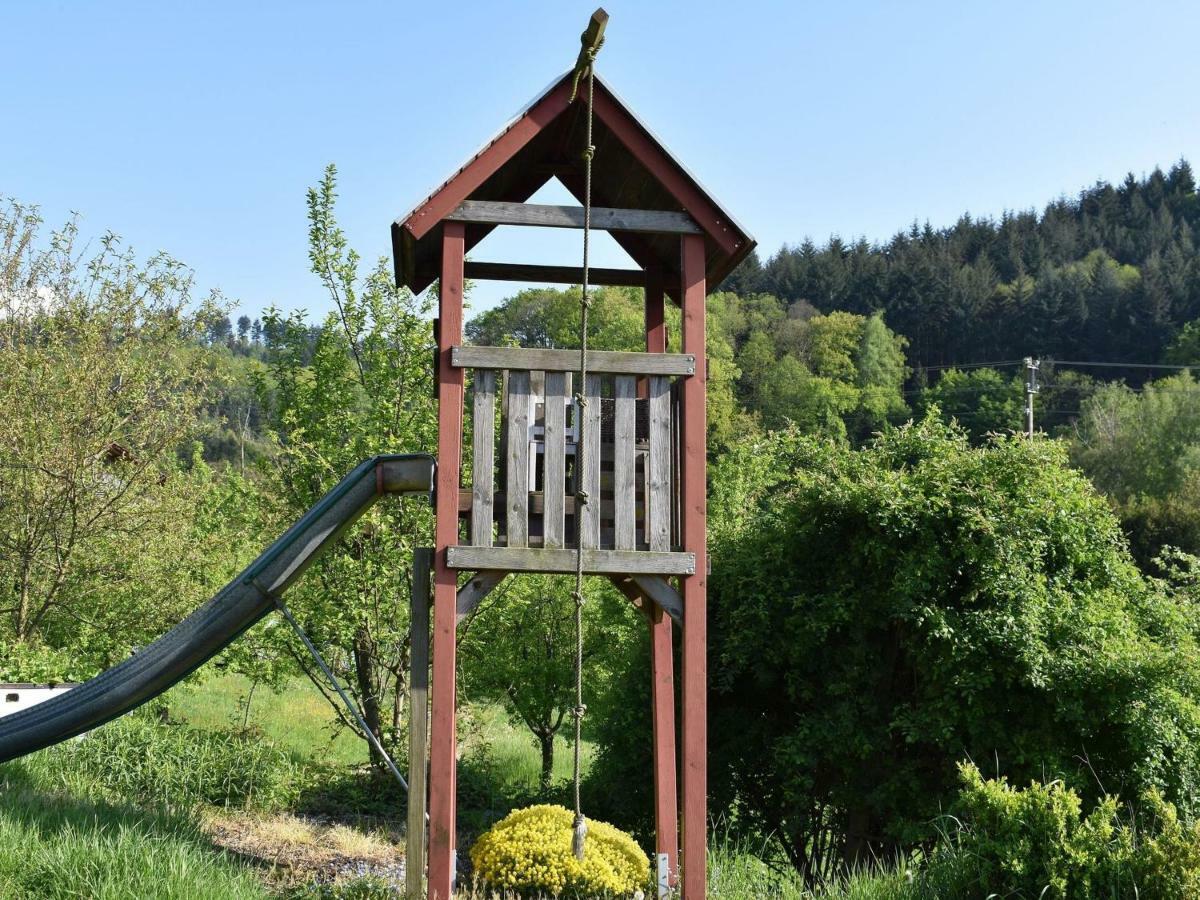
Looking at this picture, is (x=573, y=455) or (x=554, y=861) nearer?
(x=554, y=861)

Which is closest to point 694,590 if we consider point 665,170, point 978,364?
point 665,170

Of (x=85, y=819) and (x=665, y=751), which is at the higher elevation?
(x=665, y=751)

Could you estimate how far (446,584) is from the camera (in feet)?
21.8

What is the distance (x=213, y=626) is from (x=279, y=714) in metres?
13.1

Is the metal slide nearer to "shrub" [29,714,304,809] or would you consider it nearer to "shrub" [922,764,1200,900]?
"shrub" [29,714,304,809]

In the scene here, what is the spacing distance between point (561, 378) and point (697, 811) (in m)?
2.53

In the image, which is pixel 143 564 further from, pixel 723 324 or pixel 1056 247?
pixel 1056 247

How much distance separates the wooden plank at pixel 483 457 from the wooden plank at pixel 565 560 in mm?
128

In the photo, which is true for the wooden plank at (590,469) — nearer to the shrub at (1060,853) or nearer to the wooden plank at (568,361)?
the wooden plank at (568,361)

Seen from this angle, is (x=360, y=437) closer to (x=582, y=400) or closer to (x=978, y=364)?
(x=582, y=400)

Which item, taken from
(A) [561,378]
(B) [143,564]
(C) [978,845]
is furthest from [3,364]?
(C) [978,845]

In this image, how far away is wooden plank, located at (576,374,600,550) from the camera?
6.71 m

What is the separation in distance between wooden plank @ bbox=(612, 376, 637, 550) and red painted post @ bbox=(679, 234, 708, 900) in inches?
12.2

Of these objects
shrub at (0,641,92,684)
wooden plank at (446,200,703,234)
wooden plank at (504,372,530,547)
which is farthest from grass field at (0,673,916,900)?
wooden plank at (446,200,703,234)
